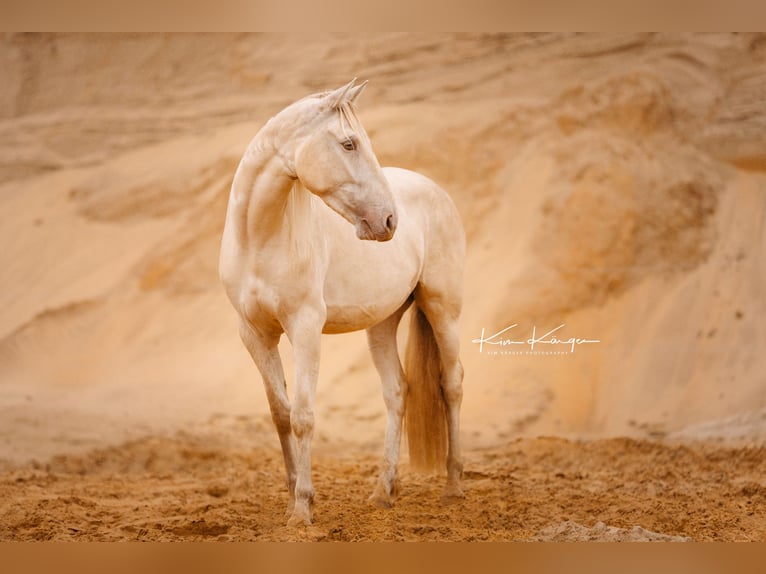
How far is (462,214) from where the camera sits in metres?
7.89

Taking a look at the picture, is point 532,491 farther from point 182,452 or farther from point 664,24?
point 664,24

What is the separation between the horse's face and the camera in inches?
163

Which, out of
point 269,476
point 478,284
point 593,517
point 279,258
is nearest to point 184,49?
point 478,284

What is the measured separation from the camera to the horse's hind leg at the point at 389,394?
199 inches

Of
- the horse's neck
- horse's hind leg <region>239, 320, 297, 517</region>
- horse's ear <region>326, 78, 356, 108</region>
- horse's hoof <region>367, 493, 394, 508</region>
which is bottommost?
horse's hoof <region>367, 493, 394, 508</region>

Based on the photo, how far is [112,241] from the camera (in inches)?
305

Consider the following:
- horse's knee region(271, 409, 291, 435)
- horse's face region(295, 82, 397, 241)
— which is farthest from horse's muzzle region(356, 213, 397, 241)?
horse's knee region(271, 409, 291, 435)

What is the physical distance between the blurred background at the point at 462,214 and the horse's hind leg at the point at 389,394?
1.79 metres

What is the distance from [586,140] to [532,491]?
3.48 meters

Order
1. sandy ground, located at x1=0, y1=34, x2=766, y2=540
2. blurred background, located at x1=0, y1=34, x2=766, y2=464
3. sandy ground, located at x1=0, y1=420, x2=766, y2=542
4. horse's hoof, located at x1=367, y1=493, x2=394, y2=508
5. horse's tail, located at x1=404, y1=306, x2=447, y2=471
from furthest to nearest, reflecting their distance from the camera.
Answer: blurred background, located at x1=0, y1=34, x2=766, y2=464, sandy ground, located at x1=0, y1=34, x2=766, y2=540, horse's tail, located at x1=404, y1=306, x2=447, y2=471, horse's hoof, located at x1=367, y1=493, x2=394, y2=508, sandy ground, located at x1=0, y1=420, x2=766, y2=542

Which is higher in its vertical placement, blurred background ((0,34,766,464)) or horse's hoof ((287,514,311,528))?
blurred background ((0,34,766,464))

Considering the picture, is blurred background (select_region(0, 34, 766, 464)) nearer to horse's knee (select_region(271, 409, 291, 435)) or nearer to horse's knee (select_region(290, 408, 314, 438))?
horse's knee (select_region(271, 409, 291, 435))

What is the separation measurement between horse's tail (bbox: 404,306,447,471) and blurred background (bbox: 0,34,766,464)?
62.6 inches

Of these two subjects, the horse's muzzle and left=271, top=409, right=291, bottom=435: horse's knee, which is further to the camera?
left=271, top=409, right=291, bottom=435: horse's knee
